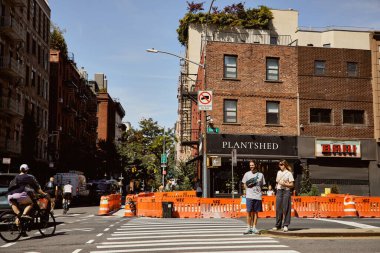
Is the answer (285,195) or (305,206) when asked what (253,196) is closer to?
(285,195)

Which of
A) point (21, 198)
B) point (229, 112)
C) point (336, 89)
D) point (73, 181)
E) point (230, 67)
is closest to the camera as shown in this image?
point (21, 198)

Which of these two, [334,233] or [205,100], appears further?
[205,100]

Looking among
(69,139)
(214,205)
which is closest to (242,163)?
(214,205)

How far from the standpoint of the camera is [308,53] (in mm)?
34938

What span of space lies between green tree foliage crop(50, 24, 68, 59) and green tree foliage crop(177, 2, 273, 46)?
19.8 meters

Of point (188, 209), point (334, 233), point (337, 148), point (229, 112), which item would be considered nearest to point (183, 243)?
point (334, 233)

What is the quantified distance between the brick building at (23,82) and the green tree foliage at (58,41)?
30.5 feet

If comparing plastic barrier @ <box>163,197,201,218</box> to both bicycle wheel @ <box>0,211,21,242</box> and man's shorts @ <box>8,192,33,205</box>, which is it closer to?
man's shorts @ <box>8,192,33,205</box>

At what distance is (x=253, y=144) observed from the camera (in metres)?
33.8

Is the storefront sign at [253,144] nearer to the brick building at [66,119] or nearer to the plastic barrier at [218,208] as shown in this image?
the plastic barrier at [218,208]

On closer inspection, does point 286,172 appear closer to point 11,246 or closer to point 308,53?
point 11,246

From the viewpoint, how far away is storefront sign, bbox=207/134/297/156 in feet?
110

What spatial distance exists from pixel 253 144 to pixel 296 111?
12.2 feet

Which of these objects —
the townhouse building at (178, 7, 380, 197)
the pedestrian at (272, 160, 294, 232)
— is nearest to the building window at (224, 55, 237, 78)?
the townhouse building at (178, 7, 380, 197)
